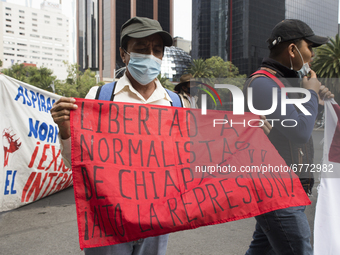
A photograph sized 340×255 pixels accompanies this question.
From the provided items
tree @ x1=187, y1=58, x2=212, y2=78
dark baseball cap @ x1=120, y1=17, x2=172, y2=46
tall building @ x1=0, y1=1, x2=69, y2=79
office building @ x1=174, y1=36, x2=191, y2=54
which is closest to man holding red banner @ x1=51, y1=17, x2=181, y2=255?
dark baseball cap @ x1=120, y1=17, x2=172, y2=46

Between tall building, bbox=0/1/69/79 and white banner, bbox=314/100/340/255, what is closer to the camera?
white banner, bbox=314/100/340/255

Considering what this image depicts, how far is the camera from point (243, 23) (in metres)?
75.4

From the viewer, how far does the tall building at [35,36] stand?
5851 inches

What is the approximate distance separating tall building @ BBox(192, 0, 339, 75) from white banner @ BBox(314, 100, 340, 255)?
72466 mm

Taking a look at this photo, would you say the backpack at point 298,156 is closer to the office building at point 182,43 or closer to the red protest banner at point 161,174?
the red protest banner at point 161,174

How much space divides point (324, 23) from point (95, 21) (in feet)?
248

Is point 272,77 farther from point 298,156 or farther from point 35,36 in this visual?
point 35,36

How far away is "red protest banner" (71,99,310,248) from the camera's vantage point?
1729mm

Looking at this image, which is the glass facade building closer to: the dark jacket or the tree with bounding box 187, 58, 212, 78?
the tree with bounding box 187, 58, 212, 78

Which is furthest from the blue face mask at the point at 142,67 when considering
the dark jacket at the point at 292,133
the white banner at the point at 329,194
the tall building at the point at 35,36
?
the tall building at the point at 35,36

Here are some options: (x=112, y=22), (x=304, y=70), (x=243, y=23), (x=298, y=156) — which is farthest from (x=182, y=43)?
(x=298, y=156)

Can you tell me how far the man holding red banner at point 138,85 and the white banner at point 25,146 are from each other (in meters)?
3.16

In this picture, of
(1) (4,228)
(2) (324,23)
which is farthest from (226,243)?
(2) (324,23)

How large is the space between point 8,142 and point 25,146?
26cm
